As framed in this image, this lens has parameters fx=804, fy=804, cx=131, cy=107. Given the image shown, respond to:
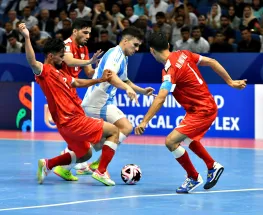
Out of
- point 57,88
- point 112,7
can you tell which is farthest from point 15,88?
point 57,88

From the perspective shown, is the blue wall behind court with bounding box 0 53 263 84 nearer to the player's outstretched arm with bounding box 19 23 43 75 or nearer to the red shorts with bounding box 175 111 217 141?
the red shorts with bounding box 175 111 217 141

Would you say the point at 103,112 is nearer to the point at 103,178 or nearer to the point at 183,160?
the point at 103,178

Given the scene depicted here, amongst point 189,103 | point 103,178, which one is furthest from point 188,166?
point 103,178

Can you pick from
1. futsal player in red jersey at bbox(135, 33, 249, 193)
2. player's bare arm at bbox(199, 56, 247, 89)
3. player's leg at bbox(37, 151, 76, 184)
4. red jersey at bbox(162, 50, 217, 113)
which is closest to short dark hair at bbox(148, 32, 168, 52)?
futsal player in red jersey at bbox(135, 33, 249, 193)

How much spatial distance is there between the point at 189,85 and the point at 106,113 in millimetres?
1747

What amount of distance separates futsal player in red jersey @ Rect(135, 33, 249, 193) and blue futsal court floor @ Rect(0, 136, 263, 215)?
217 mm

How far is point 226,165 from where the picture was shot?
13156mm

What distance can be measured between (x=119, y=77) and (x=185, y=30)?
8.67 metres

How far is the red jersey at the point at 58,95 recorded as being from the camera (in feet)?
34.5

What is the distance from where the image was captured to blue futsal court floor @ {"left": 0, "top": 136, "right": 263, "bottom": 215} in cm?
854

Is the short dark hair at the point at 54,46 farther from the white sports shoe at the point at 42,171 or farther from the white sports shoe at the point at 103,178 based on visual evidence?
the white sports shoe at the point at 103,178

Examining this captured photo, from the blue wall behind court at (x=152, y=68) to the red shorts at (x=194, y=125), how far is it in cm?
862

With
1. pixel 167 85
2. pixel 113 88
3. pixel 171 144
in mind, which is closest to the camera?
pixel 167 85

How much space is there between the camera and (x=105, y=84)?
11.5 m
